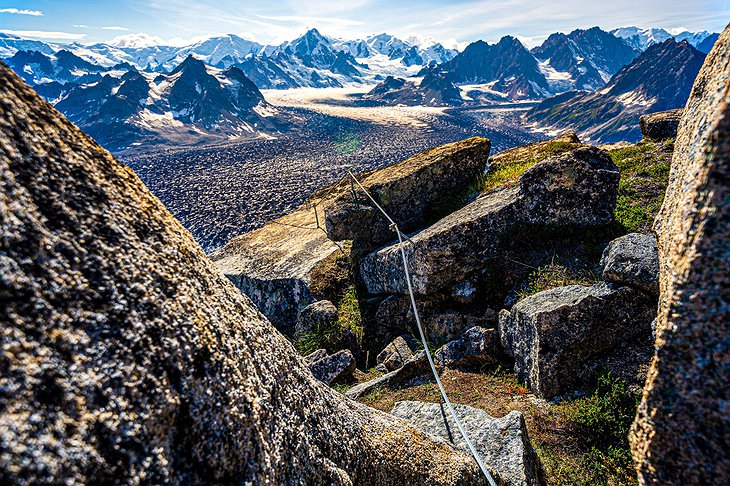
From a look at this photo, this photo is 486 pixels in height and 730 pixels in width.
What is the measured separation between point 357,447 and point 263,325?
140 centimetres

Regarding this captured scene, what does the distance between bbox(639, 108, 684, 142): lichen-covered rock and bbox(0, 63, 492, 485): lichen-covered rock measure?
2044 centimetres

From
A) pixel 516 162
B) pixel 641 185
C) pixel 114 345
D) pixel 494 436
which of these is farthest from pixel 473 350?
pixel 516 162

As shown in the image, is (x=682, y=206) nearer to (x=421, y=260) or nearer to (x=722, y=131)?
(x=722, y=131)

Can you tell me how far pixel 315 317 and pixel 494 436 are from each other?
745 centimetres

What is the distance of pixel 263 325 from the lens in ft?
11.2

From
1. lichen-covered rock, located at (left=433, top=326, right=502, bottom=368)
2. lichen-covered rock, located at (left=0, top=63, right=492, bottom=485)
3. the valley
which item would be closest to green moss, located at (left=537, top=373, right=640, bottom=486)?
lichen-covered rock, located at (left=433, top=326, right=502, bottom=368)

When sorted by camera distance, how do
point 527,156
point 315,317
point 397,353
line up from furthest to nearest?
point 527,156 < point 315,317 < point 397,353

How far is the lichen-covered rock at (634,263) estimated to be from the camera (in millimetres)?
7055

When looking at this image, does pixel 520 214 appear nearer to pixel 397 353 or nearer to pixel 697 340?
pixel 397 353

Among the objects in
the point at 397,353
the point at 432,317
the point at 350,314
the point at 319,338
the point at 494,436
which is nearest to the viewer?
the point at 494,436

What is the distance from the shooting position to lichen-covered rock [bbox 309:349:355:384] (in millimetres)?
10016

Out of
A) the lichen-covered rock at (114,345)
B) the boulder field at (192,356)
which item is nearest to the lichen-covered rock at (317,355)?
the boulder field at (192,356)

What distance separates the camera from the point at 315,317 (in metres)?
12.5

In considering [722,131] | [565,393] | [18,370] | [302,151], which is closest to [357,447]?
[18,370]
